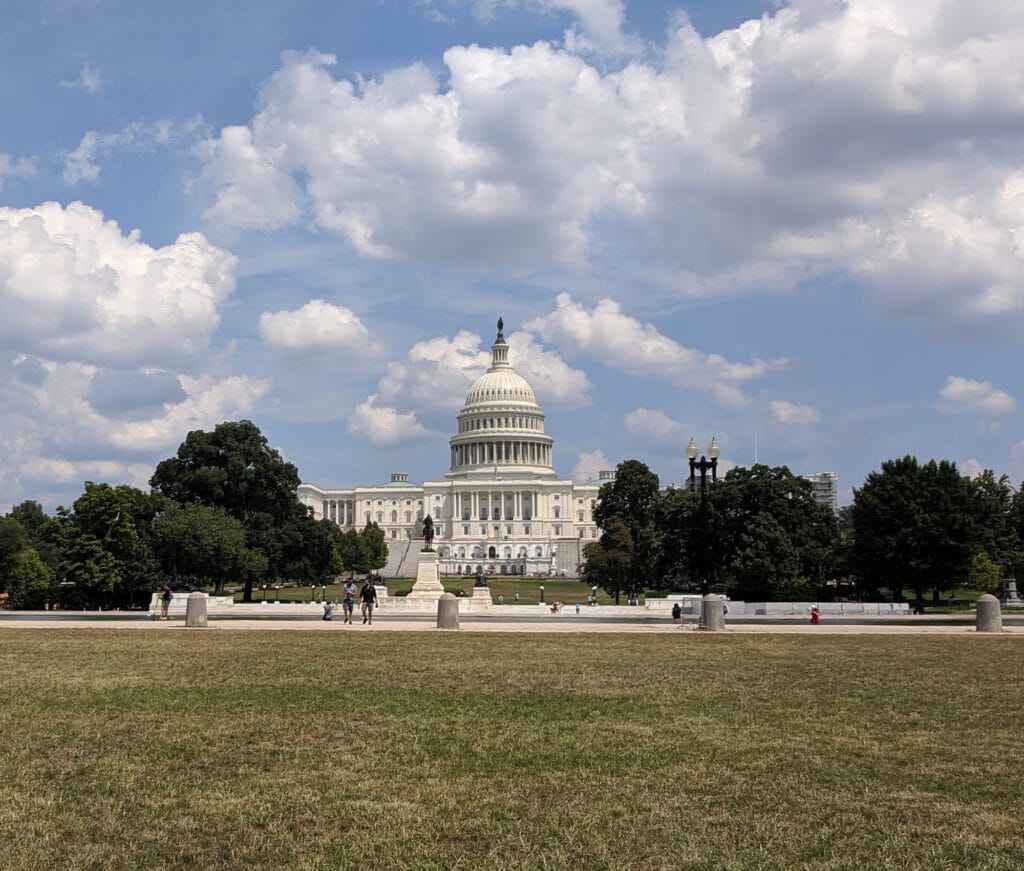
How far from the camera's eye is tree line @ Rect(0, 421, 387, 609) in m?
63.1

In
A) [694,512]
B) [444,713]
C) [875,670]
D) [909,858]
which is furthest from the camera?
[694,512]

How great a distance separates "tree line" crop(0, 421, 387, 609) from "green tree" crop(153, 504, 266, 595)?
0.06m

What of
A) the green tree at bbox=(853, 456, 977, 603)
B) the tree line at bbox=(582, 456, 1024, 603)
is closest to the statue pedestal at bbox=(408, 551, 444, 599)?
the tree line at bbox=(582, 456, 1024, 603)

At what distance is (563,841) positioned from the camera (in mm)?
8445

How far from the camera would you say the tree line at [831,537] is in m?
61.7

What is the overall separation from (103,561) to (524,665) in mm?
46986

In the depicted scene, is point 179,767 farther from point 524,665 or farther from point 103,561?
point 103,561

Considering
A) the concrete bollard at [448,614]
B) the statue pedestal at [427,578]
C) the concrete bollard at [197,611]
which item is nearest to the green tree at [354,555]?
the statue pedestal at [427,578]

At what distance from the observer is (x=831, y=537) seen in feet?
225

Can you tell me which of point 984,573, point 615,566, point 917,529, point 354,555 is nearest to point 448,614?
point 917,529

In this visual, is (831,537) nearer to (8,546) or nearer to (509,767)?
(509,767)

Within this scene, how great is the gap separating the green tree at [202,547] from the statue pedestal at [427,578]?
40.6 ft

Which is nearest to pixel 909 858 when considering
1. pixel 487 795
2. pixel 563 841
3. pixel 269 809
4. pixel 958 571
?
pixel 563 841

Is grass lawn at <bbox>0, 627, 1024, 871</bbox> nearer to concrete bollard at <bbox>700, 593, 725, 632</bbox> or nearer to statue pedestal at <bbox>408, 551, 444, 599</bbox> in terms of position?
concrete bollard at <bbox>700, 593, 725, 632</bbox>
